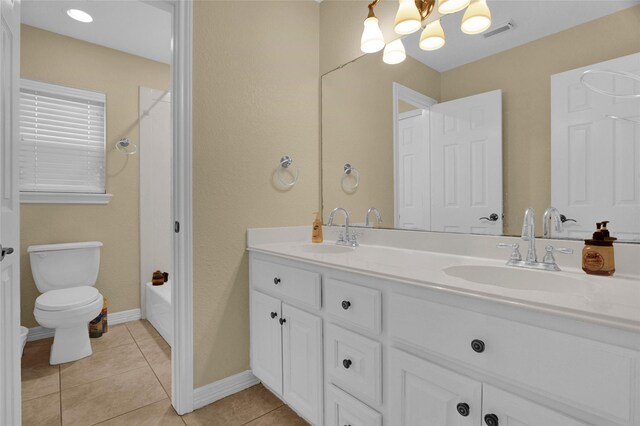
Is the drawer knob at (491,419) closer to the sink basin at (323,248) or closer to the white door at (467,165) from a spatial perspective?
the white door at (467,165)

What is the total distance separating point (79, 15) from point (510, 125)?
2897 mm

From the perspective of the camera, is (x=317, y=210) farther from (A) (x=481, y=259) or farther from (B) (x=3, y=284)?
(B) (x=3, y=284)

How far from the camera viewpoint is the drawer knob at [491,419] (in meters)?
0.83

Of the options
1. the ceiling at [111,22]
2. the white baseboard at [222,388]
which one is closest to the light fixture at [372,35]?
the ceiling at [111,22]

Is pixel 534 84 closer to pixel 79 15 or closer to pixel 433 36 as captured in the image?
pixel 433 36

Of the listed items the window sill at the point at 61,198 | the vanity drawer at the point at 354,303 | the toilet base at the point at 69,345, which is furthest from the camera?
the window sill at the point at 61,198

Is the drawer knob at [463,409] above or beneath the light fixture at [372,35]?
beneath

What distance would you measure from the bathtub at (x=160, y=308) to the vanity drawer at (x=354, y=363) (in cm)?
162

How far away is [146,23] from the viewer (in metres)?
2.44

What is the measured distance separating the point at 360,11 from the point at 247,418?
231cm

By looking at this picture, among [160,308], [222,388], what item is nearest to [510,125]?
[222,388]

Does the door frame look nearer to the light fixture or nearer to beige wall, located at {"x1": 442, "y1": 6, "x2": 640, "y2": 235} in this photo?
the light fixture

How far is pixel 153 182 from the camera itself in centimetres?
301

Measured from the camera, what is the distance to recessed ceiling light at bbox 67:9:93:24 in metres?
2.30
